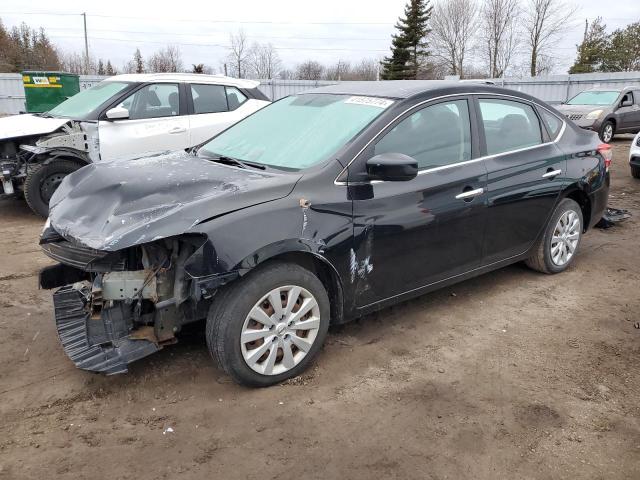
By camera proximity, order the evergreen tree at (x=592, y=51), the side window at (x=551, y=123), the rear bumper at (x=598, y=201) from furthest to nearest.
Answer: the evergreen tree at (x=592, y=51) < the rear bumper at (x=598, y=201) < the side window at (x=551, y=123)

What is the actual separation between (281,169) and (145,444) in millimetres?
1786

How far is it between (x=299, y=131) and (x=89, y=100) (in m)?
4.92

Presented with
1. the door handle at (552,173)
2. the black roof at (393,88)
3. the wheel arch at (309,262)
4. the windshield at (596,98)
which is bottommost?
the wheel arch at (309,262)

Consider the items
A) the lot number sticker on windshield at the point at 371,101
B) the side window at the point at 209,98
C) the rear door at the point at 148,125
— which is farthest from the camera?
the side window at the point at 209,98

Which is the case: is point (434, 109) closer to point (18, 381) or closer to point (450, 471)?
point (450, 471)

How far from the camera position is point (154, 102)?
7488 mm

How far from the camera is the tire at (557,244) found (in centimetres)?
482

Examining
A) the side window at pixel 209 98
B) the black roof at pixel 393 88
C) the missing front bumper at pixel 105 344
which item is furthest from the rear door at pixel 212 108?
the missing front bumper at pixel 105 344

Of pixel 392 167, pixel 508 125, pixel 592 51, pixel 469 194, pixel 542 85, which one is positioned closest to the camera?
pixel 392 167

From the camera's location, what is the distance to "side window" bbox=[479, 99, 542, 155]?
421 centimetres

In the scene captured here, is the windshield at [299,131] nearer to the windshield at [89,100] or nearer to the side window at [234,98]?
the windshield at [89,100]

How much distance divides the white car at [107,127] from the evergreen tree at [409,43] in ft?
132

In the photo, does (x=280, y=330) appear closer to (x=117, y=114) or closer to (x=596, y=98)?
(x=117, y=114)

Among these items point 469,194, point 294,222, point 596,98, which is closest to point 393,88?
point 469,194
